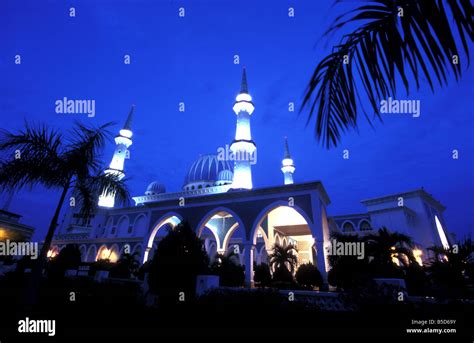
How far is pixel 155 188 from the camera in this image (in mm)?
47781

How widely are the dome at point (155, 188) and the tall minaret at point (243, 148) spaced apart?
24536mm

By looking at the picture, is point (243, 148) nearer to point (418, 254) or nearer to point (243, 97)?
point (243, 97)

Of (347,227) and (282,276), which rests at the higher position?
(347,227)

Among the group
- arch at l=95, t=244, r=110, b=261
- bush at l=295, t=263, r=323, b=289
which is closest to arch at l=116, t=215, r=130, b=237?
arch at l=95, t=244, r=110, b=261

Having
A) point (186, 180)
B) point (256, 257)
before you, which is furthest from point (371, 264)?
point (186, 180)

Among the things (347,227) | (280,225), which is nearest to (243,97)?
(280,225)

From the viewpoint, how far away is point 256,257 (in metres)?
27.6

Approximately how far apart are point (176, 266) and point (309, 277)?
9259mm

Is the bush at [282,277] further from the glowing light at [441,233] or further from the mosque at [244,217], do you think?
the glowing light at [441,233]

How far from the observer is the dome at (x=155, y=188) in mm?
47162

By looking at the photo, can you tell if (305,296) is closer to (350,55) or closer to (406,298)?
(406,298)

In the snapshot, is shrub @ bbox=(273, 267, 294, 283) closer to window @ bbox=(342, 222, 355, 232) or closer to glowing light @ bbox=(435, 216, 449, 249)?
window @ bbox=(342, 222, 355, 232)

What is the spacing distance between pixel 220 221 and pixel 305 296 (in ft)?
48.1

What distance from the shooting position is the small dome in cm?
4005
